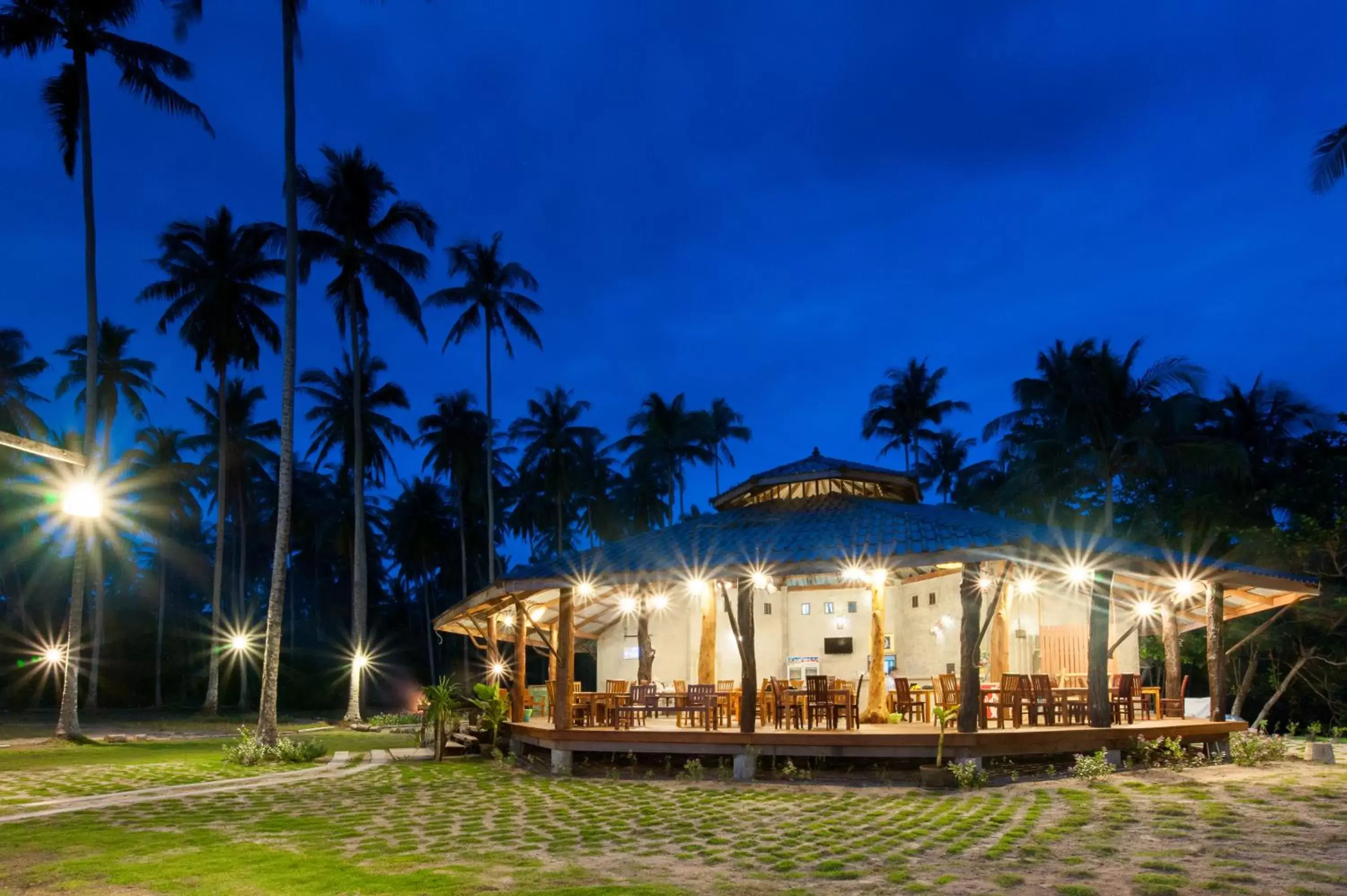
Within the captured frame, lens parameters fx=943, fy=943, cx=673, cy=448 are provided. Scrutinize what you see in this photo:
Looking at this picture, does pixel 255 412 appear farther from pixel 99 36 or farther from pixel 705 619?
pixel 705 619

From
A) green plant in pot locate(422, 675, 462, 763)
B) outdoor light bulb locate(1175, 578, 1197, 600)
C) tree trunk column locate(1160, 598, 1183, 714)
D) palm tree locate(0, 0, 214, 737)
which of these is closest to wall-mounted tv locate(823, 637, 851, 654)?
tree trunk column locate(1160, 598, 1183, 714)

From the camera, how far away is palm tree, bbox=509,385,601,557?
156 feet

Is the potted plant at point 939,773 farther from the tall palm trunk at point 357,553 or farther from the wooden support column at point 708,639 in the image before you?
the tall palm trunk at point 357,553

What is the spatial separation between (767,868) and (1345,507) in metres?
19.5

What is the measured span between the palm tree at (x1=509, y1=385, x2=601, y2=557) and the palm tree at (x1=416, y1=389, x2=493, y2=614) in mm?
1855

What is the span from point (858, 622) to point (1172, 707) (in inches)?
261

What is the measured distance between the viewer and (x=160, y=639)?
1672 inches

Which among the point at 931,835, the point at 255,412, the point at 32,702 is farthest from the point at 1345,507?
the point at 32,702

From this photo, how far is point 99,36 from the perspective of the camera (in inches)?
899

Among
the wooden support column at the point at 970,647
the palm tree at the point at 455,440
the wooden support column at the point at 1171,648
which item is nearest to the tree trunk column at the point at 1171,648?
the wooden support column at the point at 1171,648

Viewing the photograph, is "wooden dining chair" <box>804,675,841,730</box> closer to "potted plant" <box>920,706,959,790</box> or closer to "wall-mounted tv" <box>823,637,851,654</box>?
"potted plant" <box>920,706,959,790</box>

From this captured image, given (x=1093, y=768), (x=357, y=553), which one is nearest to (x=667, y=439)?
(x=357, y=553)

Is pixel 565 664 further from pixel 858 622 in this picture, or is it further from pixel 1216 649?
pixel 1216 649

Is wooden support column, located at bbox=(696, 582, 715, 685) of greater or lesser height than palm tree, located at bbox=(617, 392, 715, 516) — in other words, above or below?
below
